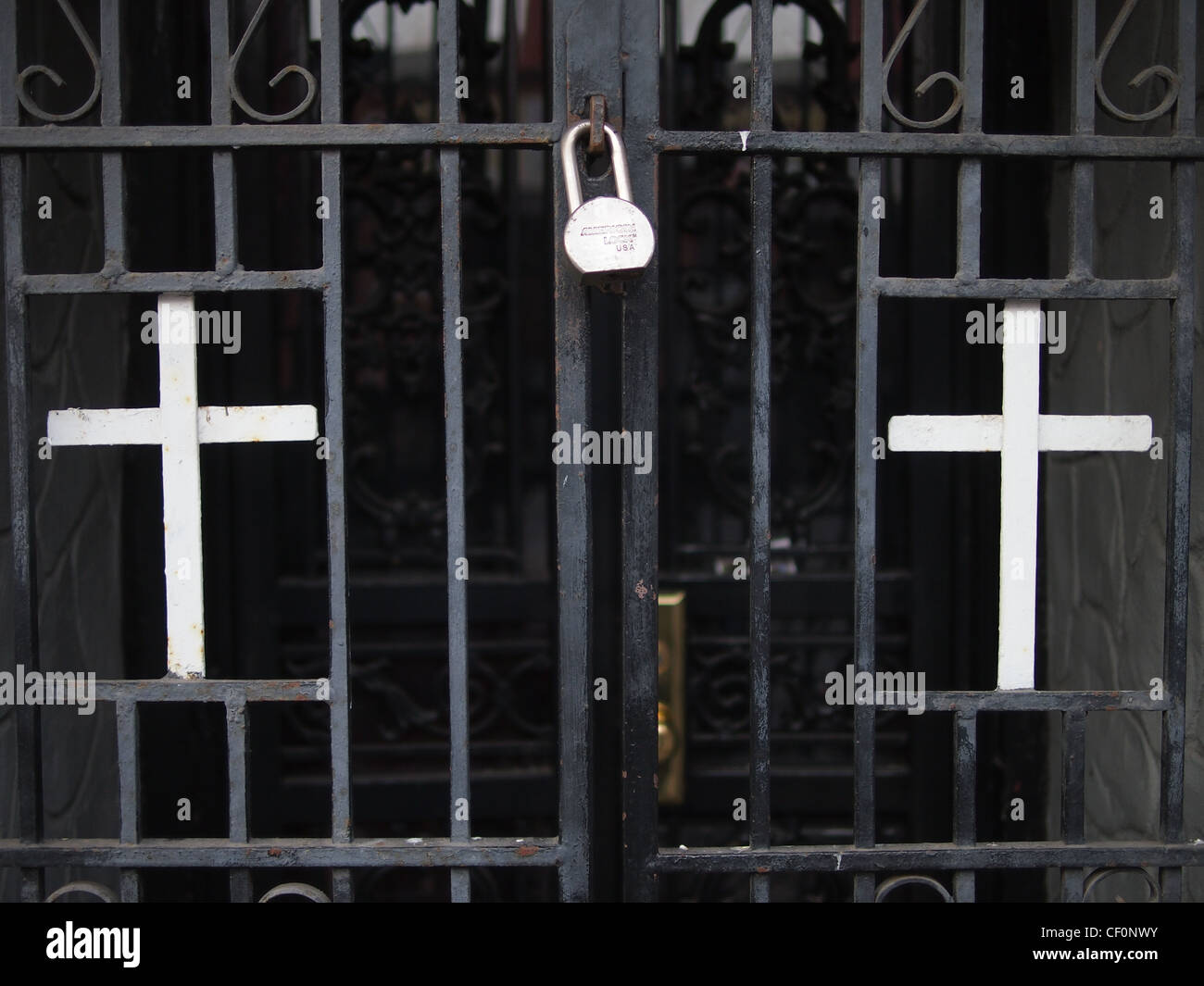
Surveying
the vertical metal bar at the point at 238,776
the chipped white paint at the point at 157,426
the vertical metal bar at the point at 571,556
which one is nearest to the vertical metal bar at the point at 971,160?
the vertical metal bar at the point at 571,556

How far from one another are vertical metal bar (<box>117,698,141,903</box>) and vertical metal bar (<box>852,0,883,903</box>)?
0.99 metres

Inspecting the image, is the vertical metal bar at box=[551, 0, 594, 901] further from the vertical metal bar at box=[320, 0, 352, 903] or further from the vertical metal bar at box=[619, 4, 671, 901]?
the vertical metal bar at box=[320, 0, 352, 903]

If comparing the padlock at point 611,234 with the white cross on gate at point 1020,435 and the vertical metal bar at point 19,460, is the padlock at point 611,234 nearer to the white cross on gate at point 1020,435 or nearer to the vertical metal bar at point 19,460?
the white cross on gate at point 1020,435

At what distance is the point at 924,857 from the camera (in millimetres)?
1407

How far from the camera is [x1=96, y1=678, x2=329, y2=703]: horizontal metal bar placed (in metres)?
1.40

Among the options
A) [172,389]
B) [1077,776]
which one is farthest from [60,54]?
[1077,776]

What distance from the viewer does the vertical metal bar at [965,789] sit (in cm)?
141

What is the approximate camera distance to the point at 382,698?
2145 millimetres

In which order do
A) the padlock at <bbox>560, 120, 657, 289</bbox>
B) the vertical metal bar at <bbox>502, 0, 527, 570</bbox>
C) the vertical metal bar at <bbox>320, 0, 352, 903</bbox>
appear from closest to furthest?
the padlock at <bbox>560, 120, 657, 289</bbox> → the vertical metal bar at <bbox>320, 0, 352, 903</bbox> → the vertical metal bar at <bbox>502, 0, 527, 570</bbox>

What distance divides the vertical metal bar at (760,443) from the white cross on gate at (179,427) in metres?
0.61

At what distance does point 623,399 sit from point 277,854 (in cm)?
78

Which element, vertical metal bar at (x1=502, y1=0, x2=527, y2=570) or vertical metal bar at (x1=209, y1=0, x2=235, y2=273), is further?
vertical metal bar at (x1=502, y1=0, x2=527, y2=570)

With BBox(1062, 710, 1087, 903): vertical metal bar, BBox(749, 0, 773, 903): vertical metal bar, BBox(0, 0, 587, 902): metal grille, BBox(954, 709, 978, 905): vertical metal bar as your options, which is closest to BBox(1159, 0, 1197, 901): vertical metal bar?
BBox(1062, 710, 1087, 903): vertical metal bar

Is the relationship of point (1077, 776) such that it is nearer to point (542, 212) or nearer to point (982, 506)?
point (982, 506)
